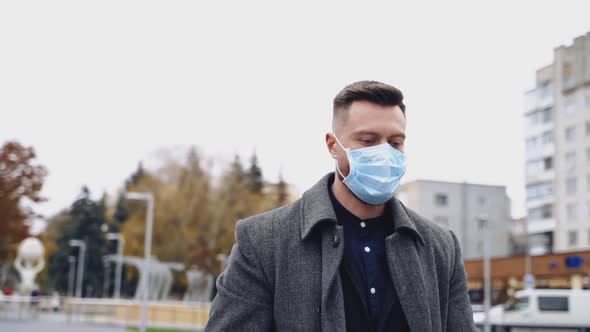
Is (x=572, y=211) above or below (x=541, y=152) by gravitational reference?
below

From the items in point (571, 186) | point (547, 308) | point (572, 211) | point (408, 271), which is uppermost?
point (571, 186)

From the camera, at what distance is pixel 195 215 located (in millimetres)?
64812

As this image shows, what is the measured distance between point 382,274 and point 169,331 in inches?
1244

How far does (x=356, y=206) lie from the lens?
3.22 meters

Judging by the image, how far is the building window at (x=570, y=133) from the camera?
6457 cm

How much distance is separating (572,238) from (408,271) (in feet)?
213

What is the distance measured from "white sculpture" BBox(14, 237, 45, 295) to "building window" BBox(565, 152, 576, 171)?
3847 cm

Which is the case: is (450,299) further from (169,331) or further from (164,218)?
(164,218)

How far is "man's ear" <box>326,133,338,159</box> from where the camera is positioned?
3.30m

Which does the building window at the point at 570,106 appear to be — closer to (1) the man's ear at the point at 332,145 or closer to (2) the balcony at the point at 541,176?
(2) the balcony at the point at 541,176

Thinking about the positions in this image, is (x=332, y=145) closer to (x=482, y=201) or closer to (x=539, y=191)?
(x=539, y=191)

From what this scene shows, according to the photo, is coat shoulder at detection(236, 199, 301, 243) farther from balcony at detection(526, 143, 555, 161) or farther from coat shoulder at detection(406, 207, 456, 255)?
balcony at detection(526, 143, 555, 161)

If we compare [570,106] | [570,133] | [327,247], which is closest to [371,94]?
[327,247]

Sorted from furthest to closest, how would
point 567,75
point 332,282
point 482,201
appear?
point 482,201, point 567,75, point 332,282
